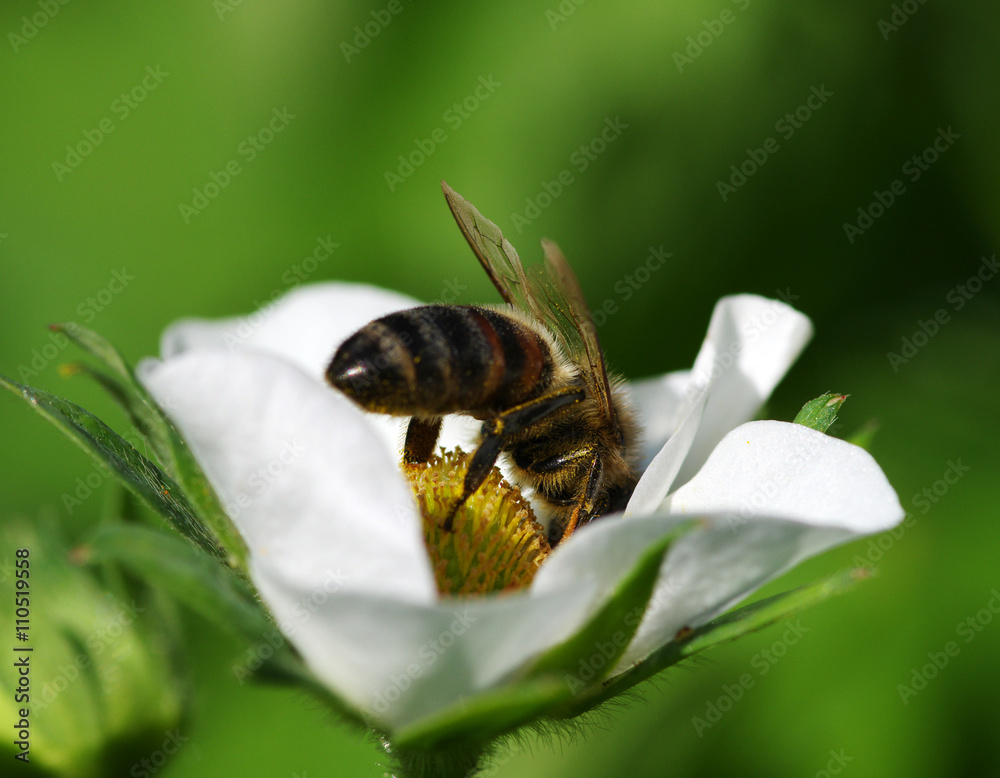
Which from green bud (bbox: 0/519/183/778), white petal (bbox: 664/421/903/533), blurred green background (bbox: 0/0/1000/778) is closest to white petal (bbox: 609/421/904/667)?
white petal (bbox: 664/421/903/533)

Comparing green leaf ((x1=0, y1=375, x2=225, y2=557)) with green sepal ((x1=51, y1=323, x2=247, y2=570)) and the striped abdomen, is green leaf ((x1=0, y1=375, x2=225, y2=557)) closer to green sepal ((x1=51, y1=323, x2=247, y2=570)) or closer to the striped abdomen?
green sepal ((x1=51, y1=323, x2=247, y2=570))

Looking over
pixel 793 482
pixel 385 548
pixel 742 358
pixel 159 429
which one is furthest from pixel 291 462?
pixel 742 358

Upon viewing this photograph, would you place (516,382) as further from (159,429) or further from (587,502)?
(159,429)

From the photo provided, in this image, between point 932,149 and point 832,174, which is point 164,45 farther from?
point 932,149

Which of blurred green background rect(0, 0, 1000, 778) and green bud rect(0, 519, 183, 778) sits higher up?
blurred green background rect(0, 0, 1000, 778)

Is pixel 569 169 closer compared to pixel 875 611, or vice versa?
pixel 875 611

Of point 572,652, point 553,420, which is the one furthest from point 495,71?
point 572,652
